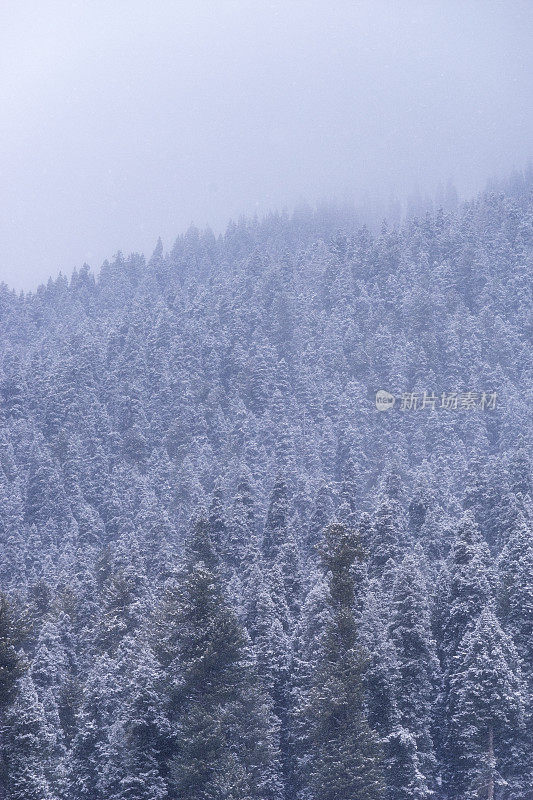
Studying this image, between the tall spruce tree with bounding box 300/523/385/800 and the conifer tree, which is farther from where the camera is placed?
the conifer tree

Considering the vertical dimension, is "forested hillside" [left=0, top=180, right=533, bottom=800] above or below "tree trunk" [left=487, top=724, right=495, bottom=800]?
above

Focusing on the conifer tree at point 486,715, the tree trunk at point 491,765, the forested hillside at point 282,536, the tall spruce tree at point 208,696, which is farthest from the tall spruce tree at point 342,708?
the tree trunk at point 491,765

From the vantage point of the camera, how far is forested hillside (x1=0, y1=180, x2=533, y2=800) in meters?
35.9

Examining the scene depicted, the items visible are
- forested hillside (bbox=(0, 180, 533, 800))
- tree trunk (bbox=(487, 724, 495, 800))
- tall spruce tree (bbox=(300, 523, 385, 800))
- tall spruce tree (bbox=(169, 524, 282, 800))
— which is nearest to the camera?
tall spruce tree (bbox=(169, 524, 282, 800))

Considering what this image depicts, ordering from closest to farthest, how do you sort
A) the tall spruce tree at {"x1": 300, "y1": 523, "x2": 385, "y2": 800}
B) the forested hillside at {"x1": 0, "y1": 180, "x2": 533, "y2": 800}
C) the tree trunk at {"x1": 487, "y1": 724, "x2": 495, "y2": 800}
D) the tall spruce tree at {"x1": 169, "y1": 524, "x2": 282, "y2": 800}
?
the tall spruce tree at {"x1": 169, "y1": 524, "x2": 282, "y2": 800} → the tall spruce tree at {"x1": 300, "y1": 523, "x2": 385, "y2": 800} → the forested hillside at {"x1": 0, "y1": 180, "x2": 533, "y2": 800} → the tree trunk at {"x1": 487, "y1": 724, "x2": 495, "y2": 800}

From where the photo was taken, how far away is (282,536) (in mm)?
66000

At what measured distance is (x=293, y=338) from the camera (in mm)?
148125

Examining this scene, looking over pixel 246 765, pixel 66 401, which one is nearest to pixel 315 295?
pixel 66 401


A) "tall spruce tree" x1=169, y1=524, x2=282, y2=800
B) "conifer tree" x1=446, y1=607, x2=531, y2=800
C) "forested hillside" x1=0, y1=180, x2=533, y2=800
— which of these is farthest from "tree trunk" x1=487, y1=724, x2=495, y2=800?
"tall spruce tree" x1=169, y1=524, x2=282, y2=800

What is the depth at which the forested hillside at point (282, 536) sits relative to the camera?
35.9 metres

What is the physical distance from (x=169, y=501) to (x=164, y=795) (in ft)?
205

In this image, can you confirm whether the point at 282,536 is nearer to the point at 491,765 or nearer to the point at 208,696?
the point at 491,765

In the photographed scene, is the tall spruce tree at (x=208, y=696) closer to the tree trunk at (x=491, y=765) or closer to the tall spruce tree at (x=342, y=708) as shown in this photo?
the tall spruce tree at (x=342, y=708)

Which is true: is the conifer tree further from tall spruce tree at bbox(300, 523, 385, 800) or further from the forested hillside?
tall spruce tree at bbox(300, 523, 385, 800)
